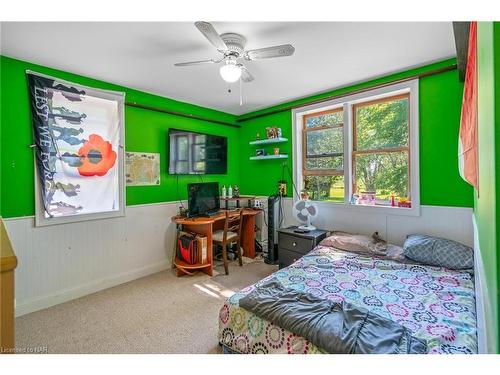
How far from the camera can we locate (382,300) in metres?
1.67

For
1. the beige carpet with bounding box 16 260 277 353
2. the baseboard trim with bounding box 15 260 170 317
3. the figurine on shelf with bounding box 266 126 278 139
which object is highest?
the figurine on shelf with bounding box 266 126 278 139

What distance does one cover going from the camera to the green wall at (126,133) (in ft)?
7.47

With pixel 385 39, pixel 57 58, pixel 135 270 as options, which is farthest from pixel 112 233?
pixel 385 39

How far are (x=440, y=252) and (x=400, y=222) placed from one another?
0.60 m

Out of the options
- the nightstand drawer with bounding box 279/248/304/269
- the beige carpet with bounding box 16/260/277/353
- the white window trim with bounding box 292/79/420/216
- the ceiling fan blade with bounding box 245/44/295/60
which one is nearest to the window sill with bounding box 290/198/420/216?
the white window trim with bounding box 292/79/420/216

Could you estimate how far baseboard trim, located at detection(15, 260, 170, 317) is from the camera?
7.75ft

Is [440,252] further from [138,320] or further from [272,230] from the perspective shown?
[138,320]

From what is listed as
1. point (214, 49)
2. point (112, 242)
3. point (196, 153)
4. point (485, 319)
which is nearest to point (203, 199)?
point (196, 153)

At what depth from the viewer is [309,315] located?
140 cm

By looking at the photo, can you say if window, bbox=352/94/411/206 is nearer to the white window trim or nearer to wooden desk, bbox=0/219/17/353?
the white window trim

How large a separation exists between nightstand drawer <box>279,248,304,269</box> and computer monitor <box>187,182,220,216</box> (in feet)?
3.91

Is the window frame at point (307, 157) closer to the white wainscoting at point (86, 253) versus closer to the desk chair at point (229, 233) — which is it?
the desk chair at point (229, 233)
